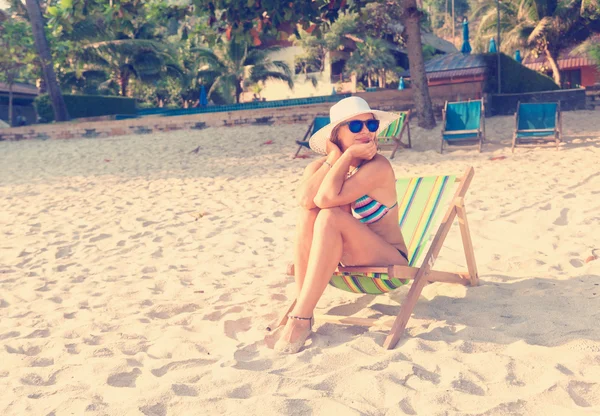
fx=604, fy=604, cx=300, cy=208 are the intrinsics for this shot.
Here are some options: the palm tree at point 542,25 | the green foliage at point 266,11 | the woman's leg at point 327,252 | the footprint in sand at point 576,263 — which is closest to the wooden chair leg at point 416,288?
the woman's leg at point 327,252

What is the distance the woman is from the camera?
295 cm

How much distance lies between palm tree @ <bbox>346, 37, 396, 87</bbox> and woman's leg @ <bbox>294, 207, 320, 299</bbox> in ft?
79.3

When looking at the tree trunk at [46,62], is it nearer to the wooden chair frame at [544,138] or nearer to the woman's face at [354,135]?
the wooden chair frame at [544,138]

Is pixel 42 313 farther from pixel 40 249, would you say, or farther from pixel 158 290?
pixel 40 249

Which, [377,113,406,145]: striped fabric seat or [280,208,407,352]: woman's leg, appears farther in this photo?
[377,113,406,145]: striped fabric seat

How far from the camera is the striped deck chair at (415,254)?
299 cm

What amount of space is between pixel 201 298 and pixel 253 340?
86cm

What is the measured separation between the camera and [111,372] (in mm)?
2770

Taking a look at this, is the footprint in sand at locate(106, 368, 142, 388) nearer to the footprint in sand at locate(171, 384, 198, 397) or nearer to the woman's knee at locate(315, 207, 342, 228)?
the footprint in sand at locate(171, 384, 198, 397)

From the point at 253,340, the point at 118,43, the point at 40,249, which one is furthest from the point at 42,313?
the point at 118,43

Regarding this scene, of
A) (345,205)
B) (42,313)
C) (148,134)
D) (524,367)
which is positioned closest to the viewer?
(524,367)

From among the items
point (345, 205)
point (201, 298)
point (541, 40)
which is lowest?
point (201, 298)

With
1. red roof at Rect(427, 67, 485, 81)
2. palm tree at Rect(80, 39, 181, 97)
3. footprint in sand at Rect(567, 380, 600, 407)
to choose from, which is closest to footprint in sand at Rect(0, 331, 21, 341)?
footprint in sand at Rect(567, 380, 600, 407)

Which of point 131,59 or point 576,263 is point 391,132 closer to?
point 576,263
